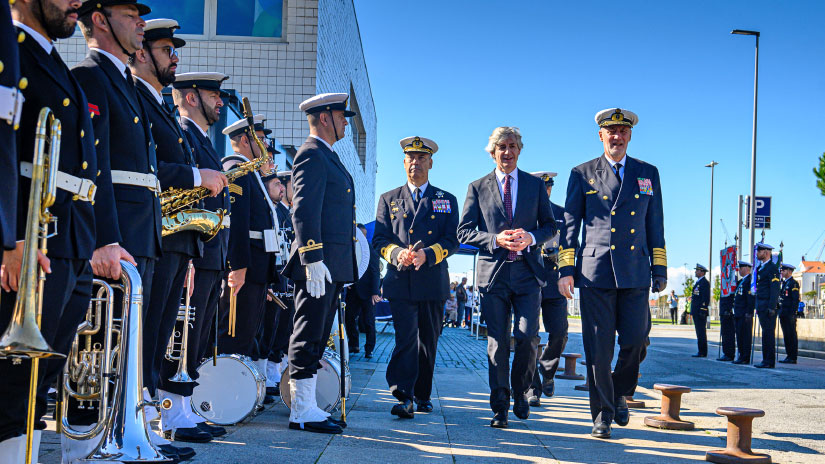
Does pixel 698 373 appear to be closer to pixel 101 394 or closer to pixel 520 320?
pixel 520 320

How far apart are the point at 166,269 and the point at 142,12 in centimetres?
140

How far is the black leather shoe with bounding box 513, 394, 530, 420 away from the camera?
6496 millimetres

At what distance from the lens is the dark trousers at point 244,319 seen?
6516mm

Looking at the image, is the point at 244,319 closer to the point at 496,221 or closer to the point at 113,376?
the point at 496,221

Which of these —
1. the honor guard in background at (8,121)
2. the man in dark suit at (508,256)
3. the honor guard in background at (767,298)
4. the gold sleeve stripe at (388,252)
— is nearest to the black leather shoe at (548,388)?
the man in dark suit at (508,256)

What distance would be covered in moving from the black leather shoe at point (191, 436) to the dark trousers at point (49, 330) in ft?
6.02

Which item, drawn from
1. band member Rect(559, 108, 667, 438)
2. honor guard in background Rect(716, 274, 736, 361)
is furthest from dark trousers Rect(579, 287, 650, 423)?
honor guard in background Rect(716, 274, 736, 361)

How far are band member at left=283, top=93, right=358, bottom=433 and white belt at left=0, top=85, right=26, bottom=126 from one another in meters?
3.24

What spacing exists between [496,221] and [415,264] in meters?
0.76

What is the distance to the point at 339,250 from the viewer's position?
5938 millimetres

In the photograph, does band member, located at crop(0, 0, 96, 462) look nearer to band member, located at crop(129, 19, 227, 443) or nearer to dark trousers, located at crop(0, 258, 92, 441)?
dark trousers, located at crop(0, 258, 92, 441)

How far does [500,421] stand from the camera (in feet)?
20.3

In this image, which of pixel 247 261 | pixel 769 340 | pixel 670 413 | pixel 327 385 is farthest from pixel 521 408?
pixel 769 340

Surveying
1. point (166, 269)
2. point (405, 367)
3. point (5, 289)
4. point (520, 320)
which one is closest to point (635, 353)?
point (520, 320)
